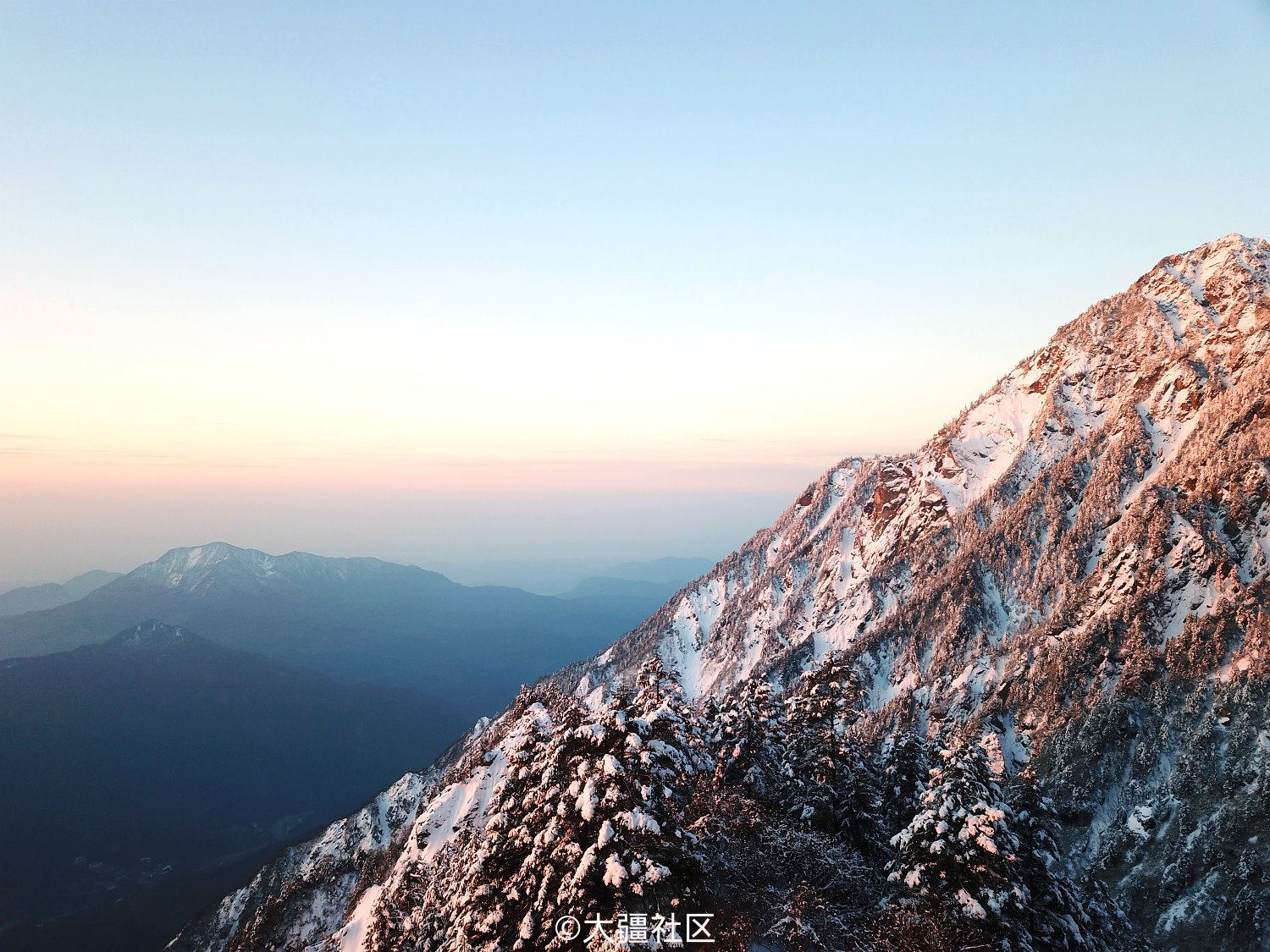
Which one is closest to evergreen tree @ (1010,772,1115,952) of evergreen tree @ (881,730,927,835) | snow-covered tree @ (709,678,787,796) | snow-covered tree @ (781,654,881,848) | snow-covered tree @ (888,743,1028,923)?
snow-covered tree @ (888,743,1028,923)

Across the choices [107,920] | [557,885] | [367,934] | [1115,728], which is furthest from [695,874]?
[107,920]

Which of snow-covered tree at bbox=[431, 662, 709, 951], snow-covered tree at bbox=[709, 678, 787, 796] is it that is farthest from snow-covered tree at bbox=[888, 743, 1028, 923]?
snow-covered tree at bbox=[431, 662, 709, 951]

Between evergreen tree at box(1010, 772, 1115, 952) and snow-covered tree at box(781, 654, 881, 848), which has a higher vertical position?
snow-covered tree at box(781, 654, 881, 848)

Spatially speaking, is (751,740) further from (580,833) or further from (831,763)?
(580,833)

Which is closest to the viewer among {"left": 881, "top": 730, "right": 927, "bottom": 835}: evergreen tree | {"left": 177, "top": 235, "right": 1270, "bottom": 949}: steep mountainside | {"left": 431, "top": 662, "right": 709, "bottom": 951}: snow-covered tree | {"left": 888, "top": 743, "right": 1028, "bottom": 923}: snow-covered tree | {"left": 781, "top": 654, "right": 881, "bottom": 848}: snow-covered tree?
{"left": 431, "top": 662, "right": 709, "bottom": 951}: snow-covered tree

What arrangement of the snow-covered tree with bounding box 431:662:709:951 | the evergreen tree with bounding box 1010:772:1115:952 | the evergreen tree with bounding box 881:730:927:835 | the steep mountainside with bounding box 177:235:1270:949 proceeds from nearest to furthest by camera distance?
the snow-covered tree with bounding box 431:662:709:951
the evergreen tree with bounding box 1010:772:1115:952
the steep mountainside with bounding box 177:235:1270:949
the evergreen tree with bounding box 881:730:927:835

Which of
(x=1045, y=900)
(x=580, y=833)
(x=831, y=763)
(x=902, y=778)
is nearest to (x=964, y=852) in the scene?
(x=1045, y=900)

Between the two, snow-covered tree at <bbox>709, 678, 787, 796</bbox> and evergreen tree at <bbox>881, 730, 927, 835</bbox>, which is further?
evergreen tree at <bbox>881, 730, 927, 835</bbox>

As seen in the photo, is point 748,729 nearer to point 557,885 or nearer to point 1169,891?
point 557,885

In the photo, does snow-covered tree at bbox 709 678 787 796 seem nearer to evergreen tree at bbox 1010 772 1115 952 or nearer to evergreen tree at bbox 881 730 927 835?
evergreen tree at bbox 881 730 927 835

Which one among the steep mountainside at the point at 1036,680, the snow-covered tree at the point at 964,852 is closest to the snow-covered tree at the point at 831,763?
the steep mountainside at the point at 1036,680
